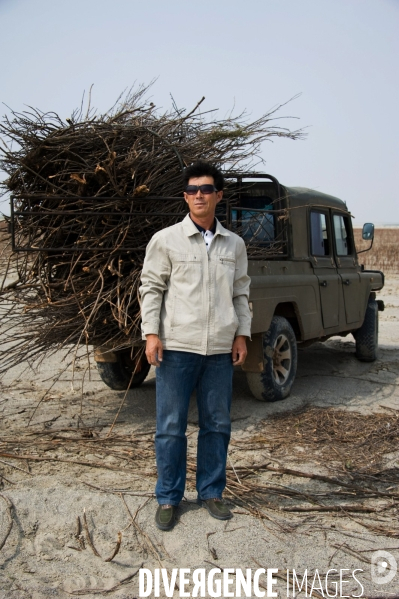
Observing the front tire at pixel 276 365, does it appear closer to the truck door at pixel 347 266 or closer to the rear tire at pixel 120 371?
the rear tire at pixel 120 371

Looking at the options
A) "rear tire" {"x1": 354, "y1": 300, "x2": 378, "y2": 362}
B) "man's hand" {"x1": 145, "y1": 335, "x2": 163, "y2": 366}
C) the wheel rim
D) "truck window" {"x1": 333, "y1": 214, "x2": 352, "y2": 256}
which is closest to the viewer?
"man's hand" {"x1": 145, "y1": 335, "x2": 163, "y2": 366}

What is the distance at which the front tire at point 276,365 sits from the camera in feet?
18.7

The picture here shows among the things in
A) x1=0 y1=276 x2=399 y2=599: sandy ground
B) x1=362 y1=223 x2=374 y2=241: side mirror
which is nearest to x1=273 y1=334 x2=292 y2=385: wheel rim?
x1=0 y1=276 x2=399 y2=599: sandy ground

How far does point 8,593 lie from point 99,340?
2.32 m

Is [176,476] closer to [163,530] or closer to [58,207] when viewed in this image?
[163,530]

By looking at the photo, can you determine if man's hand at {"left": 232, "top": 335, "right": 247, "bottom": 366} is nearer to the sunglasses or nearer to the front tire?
the sunglasses

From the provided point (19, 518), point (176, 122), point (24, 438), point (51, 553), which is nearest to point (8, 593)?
point (51, 553)

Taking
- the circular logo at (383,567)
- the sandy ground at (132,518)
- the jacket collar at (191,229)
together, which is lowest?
the circular logo at (383,567)

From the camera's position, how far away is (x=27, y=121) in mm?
4750

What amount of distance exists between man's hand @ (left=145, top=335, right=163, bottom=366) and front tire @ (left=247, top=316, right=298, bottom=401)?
247cm

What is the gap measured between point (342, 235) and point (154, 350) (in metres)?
4.87

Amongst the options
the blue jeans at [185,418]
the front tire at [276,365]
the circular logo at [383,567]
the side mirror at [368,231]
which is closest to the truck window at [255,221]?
the front tire at [276,365]

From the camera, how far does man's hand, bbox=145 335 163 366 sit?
10.6ft

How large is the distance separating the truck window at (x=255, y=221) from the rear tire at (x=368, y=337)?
233 centimetres
